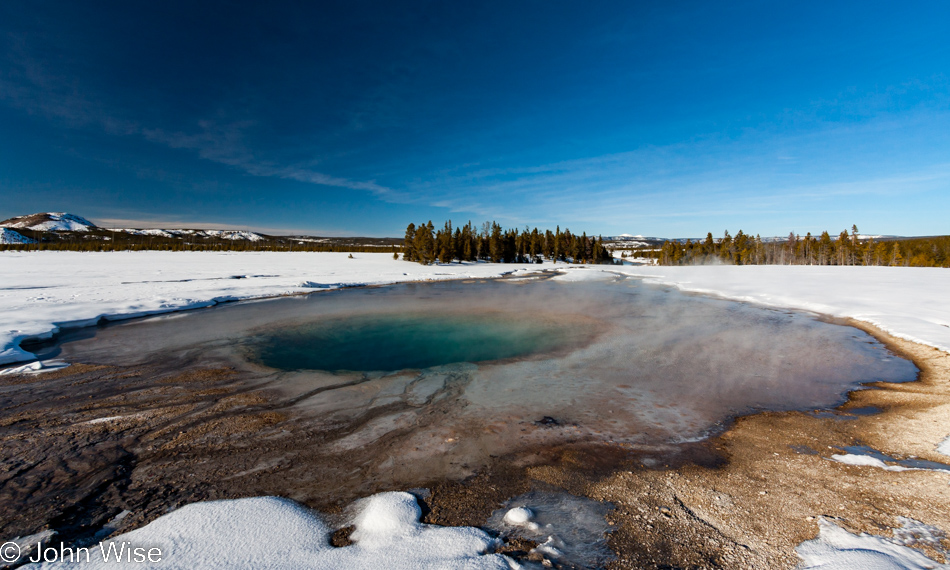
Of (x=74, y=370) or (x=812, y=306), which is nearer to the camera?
(x=74, y=370)

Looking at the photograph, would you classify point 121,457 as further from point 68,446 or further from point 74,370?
point 74,370

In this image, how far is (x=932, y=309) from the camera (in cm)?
1486

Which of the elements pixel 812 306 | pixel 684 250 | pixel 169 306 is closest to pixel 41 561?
pixel 169 306

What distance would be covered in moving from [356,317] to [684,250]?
332 feet

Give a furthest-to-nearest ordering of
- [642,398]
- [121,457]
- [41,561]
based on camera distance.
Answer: [642,398], [121,457], [41,561]

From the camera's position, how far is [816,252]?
270 ft

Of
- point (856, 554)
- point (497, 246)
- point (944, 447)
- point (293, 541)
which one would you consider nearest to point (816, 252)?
point (497, 246)

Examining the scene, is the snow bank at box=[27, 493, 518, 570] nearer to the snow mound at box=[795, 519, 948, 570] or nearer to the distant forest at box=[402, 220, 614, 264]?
the snow mound at box=[795, 519, 948, 570]

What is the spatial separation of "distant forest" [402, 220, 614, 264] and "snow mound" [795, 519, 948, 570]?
2326 inches

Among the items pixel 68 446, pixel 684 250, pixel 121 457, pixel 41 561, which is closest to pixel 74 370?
pixel 68 446

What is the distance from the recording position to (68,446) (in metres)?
4.75

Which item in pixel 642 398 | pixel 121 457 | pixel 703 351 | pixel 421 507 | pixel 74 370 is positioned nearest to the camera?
pixel 421 507
